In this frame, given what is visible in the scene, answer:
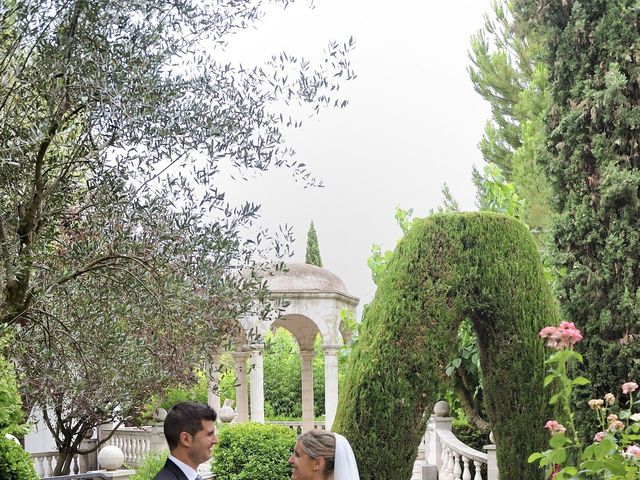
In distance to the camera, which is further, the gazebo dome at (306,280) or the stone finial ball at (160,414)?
the gazebo dome at (306,280)

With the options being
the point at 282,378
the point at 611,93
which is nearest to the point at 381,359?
the point at 611,93

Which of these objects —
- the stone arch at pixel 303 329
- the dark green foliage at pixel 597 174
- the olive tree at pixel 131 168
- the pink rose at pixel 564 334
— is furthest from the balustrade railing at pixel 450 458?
the stone arch at pixel 303 329

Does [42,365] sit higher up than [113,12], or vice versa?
[113,12]

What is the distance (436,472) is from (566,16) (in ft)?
21.0

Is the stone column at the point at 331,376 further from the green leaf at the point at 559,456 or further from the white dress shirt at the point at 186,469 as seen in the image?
the white dress shirt at the point at 186,469

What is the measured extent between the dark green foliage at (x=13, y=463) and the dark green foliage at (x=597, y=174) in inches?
240

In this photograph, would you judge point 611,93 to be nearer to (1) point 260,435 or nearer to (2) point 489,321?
(2) point 489,321

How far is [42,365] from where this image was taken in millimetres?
6051

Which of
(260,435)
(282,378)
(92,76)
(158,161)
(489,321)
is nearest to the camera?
(92,76)

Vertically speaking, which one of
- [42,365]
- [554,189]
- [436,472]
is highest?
[554,189]

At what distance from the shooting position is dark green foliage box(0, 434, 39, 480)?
10.0 m

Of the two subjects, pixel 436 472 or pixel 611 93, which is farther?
pixel 436 472

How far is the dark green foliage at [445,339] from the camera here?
7.60 metres

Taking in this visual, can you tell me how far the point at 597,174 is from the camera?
27.7ft
